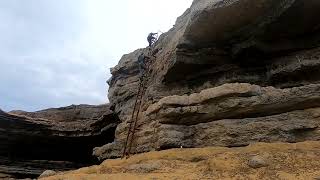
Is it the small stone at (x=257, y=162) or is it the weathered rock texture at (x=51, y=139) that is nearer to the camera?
the small stone at (x=257, y=162)

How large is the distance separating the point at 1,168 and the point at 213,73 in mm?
22324

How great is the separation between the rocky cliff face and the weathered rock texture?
36.3 ft

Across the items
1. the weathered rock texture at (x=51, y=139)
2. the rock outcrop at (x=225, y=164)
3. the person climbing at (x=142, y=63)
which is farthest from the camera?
the weathered rock texture at (x=51, y=139)

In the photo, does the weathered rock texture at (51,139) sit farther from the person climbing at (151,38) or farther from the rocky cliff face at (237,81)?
the rocky cliff face at (237,81)

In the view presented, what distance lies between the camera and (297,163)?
47.4 feet

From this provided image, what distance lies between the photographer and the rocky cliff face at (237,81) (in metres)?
17.8

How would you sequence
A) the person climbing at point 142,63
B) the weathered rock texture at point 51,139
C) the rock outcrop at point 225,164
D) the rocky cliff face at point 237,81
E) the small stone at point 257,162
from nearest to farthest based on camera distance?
the rock outcrop at point 225,164, the small stone at point 257,162, the rocky cliff face at point 237,81, the person climbing at point 142,63, the weathered rock texture at point 51,139

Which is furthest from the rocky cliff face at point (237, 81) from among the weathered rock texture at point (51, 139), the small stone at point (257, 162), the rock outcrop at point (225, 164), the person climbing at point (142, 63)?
the weathered rock texture at point (51, 139)

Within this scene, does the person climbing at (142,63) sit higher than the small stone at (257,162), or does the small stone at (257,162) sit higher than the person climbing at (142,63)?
the person climbing at (142,63)

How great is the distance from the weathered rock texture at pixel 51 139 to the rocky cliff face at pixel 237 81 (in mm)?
11056

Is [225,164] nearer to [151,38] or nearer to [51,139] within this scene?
[151,38]

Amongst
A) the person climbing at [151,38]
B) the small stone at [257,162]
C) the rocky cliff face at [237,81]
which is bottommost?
the small stone at [257,162]

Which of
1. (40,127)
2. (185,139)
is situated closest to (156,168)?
(185,139)

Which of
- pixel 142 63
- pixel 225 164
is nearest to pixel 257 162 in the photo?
pixel 225 164
